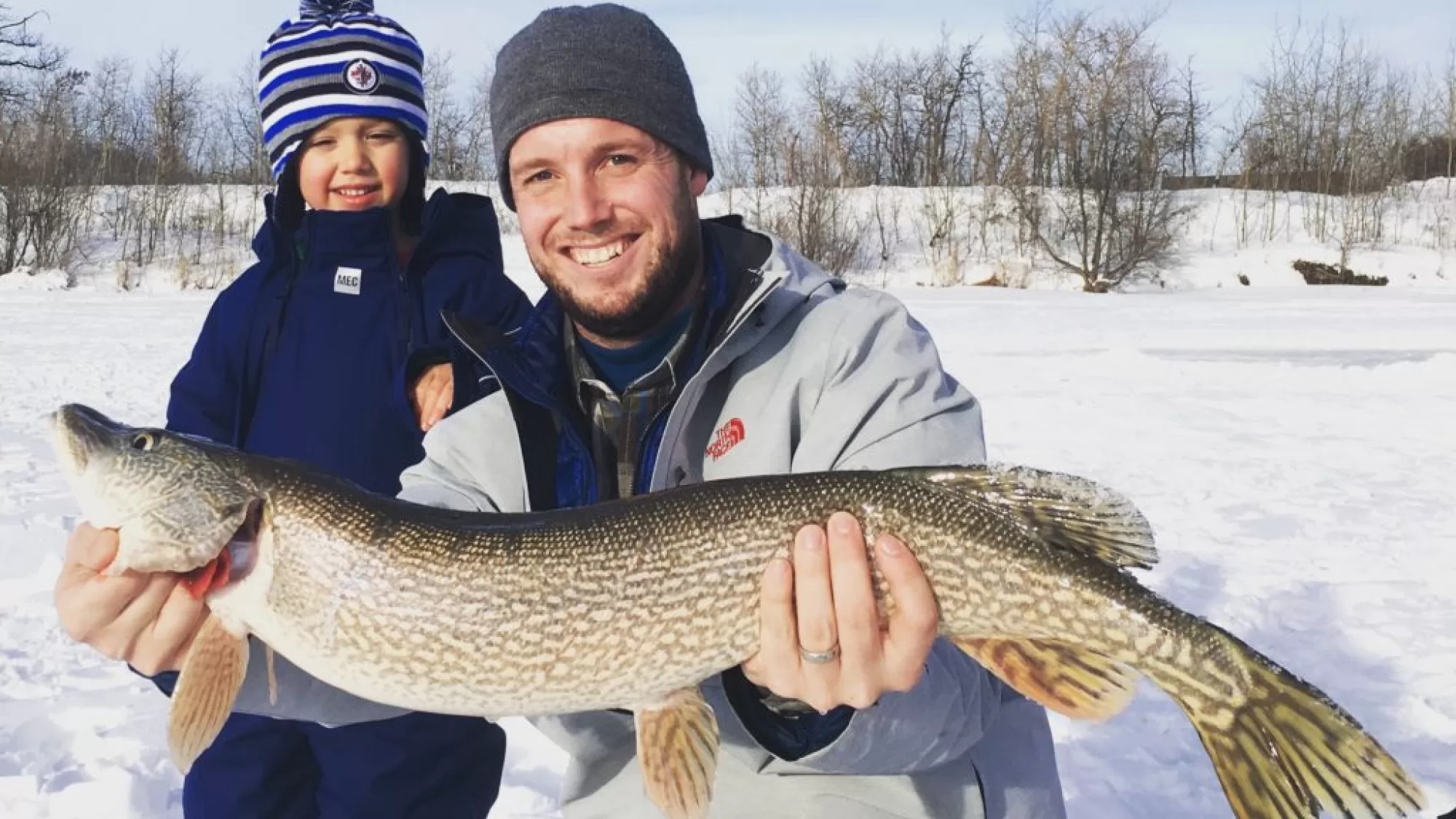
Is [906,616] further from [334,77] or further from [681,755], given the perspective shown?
[334,77]

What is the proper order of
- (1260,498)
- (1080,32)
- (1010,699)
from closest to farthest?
(1010,699), (1260,498), (1080,32)

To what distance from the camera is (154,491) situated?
162 cm

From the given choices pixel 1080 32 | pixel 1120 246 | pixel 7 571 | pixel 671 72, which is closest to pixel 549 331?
pixel 671 72

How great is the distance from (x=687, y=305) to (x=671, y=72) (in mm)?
487

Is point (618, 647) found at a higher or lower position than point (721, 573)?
lower

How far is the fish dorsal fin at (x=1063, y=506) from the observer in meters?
1.57

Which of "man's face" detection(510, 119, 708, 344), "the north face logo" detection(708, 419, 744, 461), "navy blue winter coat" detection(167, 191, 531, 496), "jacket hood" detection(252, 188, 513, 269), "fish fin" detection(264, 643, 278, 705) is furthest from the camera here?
"jacket hood" detection(252, 188, 513, 269)

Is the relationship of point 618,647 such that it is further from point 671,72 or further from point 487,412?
point 671,72

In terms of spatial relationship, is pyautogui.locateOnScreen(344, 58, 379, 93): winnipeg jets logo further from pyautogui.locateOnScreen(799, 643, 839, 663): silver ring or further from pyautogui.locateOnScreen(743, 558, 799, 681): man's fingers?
pyautogui.locateOnScreen(799, 643, 839, 663): silver ring

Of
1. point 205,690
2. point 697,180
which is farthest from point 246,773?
point 697,180

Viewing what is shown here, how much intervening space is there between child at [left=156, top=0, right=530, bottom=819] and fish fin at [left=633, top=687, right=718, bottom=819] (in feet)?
2.89

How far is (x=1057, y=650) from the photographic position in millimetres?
1541

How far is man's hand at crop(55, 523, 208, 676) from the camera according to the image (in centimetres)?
155

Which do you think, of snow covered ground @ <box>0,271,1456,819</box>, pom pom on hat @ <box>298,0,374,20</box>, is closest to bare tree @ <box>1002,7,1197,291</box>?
snow covered ground @ <box>0,271,1456,819</box>
